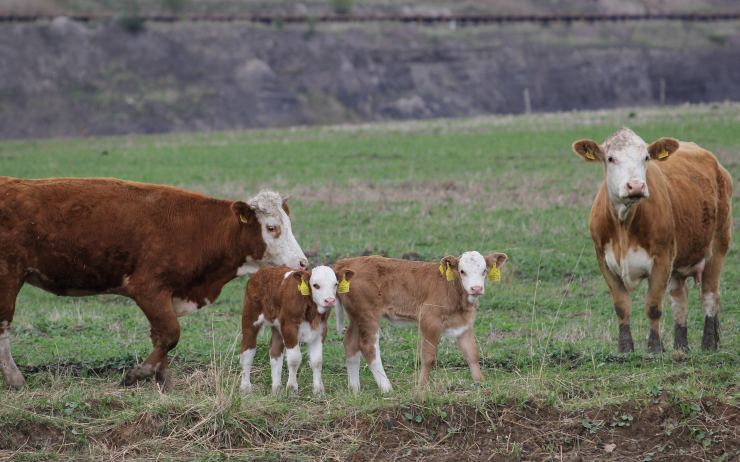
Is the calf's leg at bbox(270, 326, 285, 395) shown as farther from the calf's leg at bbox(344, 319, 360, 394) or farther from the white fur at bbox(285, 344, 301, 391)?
the calf's leg at bbox(344, 319, 360, 394)

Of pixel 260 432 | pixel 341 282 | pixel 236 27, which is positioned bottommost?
pixel 260 432

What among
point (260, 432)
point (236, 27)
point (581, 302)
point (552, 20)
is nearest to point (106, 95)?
point (236, 27)

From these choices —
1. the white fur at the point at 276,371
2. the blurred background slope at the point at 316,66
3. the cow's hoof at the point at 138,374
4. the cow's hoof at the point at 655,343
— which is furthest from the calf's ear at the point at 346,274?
the blurred background slope at the point at 316,66

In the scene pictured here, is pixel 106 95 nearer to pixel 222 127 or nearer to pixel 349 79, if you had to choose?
pixel 222 127

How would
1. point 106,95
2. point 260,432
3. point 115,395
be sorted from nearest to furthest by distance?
point 260,432, point 115,395, point 106,95

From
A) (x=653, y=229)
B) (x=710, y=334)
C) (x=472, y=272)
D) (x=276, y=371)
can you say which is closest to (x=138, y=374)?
(x=276, y=371)

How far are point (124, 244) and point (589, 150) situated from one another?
4.96 meters

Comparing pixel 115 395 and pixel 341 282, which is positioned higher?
pixel 341 282

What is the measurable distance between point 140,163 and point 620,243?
25.5m

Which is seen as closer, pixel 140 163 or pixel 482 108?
pixel 140 163

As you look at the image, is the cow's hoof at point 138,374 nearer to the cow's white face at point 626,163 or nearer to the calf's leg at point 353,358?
the calf's leg at point 353,358

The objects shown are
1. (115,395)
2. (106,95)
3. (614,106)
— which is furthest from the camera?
(614,106)

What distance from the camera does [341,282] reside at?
10398 mm

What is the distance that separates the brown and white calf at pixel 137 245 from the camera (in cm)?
1079
